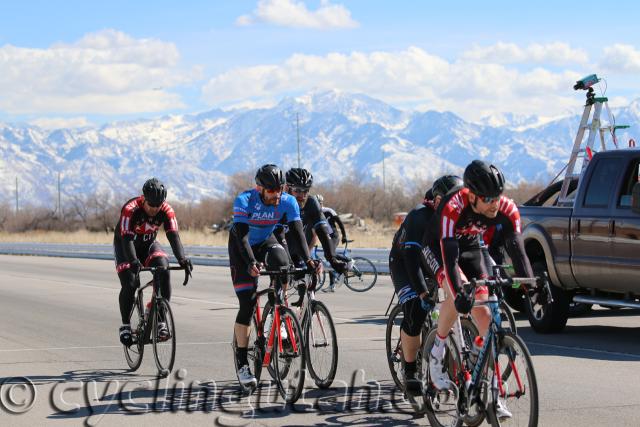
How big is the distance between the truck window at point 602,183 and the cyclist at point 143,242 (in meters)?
5.04

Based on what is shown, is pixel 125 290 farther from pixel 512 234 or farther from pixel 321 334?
pixel 512 234

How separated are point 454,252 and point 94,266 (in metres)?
29.9

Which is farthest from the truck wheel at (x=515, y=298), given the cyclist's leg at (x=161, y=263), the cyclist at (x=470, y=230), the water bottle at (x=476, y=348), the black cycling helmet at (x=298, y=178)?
the water bottle at (x=476, y=348)

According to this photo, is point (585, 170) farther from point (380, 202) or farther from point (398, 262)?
point (380, 202)

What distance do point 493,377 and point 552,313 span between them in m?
6.72

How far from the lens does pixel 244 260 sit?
9258 millimetres

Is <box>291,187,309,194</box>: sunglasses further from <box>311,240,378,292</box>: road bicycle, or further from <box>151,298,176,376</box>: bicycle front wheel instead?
<box>311,240,378,292</box>: road bicycle

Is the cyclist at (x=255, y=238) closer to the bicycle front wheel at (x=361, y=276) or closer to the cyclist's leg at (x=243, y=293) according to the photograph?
the cyclist's leg at (x=243, y=293)

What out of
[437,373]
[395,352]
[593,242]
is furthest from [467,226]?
[593,242]

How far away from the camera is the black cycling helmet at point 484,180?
7.18 metres

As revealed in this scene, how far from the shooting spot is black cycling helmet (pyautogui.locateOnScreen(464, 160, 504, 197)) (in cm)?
718

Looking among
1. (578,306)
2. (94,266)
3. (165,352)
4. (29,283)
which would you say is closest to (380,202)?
(94,266)

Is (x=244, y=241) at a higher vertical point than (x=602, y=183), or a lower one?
lower

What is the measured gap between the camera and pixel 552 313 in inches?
530
